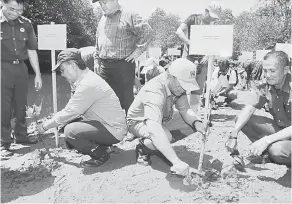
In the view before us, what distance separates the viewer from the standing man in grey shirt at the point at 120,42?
4.37m

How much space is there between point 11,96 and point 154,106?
2309 millimetres

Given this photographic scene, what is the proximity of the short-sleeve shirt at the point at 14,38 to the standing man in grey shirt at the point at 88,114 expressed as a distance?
1138 millimetres

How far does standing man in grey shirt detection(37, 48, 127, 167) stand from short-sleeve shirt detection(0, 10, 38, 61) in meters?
1.14

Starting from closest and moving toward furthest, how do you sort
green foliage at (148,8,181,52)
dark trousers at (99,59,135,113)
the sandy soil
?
the sandy soil → dark trousers at (99,59,135,113) → green foliage at (148,8,181,52)

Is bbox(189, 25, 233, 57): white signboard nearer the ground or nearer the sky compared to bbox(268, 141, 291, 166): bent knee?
nearer the sky

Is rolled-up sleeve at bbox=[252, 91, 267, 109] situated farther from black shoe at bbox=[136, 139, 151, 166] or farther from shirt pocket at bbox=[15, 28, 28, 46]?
shirt pocket at bbox=[15, 28, 28, 46]

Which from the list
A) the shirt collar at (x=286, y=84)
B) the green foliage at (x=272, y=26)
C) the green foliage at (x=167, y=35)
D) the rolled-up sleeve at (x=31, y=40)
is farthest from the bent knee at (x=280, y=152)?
the green foliage at (x=167, y=35)

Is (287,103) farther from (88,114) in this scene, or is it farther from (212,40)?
(88,114)

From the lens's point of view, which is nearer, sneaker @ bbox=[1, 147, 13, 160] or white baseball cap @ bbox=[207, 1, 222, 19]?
sneaker @ bbox=[1, 147, 13, 160]

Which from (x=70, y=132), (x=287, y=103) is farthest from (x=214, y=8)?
(x=70, y=132)

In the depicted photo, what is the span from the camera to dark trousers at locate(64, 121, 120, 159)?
340 centimetres

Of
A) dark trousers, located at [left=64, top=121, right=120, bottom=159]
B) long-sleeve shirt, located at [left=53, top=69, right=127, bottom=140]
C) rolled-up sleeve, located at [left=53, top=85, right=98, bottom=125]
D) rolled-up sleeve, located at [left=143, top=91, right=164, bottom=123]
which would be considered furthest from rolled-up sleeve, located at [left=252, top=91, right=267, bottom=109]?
rolled-up sleeve, located at [left=53, top=85, right=98, bottom=125]

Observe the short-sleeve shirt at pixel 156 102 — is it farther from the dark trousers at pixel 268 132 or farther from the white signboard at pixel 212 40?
the dark trousers at pixel 268 132

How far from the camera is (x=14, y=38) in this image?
13.6 ft
